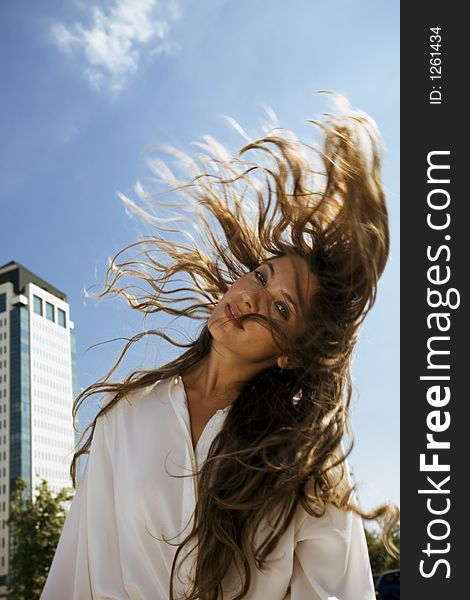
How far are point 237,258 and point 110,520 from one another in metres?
1.24

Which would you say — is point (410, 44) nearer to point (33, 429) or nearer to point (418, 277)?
point (418, 277)

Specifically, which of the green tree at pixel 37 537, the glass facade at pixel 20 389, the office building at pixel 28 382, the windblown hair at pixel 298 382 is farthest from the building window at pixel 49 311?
the windblown hair at pixel 298 382

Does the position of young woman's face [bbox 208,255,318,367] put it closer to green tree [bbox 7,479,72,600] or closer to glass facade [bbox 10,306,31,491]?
green tree [bbox 7,479,72,600]

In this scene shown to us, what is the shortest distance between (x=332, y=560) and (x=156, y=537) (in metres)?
0.62

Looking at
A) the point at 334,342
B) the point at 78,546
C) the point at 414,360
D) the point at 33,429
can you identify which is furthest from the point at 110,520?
the point at 33,429

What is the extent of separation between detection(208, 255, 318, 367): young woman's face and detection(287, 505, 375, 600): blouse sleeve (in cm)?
64

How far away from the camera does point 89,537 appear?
2.79 m

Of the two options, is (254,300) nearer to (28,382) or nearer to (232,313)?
(232,313)

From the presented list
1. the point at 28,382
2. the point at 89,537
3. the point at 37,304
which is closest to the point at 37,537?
the point at 89,537

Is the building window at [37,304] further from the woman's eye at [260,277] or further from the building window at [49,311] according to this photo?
the woman's eye at [260,277]

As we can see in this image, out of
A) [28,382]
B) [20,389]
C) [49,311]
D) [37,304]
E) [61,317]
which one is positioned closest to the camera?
[20,389]

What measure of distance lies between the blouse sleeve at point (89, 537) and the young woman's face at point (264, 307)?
24.1 inches

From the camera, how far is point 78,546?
2844 millimetres

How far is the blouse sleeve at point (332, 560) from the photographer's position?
108 inches
